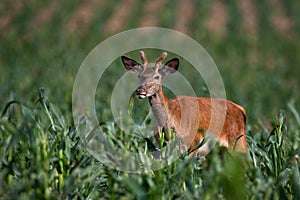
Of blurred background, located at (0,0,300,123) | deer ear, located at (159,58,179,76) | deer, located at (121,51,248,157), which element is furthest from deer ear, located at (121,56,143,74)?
blurred background, located at (0,0,300,123)

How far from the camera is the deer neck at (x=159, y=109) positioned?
5.78 meters

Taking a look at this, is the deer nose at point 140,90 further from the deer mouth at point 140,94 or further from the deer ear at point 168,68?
the deer ear at point 168,68

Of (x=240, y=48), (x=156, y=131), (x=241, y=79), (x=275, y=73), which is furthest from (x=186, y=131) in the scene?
(x=240, y=48)

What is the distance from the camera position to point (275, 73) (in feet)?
52.3

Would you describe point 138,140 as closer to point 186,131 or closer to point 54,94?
point 186,131

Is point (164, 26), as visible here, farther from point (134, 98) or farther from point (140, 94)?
point (140, 94)

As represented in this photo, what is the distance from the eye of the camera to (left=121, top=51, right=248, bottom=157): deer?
18.3 feet

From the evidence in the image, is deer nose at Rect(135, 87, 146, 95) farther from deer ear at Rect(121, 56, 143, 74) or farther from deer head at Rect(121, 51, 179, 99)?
deer ear at Rect(121, 56, 143, 74)

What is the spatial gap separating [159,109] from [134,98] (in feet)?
9.92

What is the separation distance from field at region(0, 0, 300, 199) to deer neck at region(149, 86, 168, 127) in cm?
20

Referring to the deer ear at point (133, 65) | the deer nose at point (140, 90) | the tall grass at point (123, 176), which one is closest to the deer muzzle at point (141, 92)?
the deer nose at point (140, 90)

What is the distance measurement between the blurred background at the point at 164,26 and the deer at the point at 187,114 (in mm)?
1727

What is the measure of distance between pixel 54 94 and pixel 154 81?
15.0 ft

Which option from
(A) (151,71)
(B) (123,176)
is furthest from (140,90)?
(B) (123,176)
